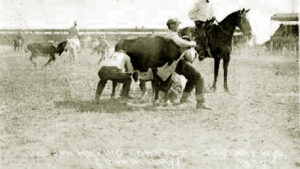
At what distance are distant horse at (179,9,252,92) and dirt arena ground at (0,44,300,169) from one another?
1628mm

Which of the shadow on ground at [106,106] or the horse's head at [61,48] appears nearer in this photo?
the shadow on ground at [106,106]

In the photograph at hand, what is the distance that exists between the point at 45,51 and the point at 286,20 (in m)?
22.4

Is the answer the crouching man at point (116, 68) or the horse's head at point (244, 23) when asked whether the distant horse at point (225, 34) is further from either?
the crouching man at point (116, 68)

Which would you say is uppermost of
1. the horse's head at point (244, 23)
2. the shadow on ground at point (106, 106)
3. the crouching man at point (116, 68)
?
the horse's head at point (244, 23)

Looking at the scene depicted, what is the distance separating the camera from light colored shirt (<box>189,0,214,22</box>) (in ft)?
42.5

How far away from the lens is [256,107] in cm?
943

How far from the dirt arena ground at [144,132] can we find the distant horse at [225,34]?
1628mm

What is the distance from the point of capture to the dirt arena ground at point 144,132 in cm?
523

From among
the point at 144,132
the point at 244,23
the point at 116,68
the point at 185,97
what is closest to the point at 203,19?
the point at 244,23

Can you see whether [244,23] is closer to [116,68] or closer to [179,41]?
[179,41]

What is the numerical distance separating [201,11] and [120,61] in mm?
5151

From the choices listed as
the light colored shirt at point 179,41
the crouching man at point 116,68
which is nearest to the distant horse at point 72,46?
the crouching man at point 116,68

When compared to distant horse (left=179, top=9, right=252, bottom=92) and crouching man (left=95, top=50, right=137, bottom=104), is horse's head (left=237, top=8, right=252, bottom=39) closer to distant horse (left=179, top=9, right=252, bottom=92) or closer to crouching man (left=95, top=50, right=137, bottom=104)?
distant horse (left=179, top=9, right=252, bottom=92)

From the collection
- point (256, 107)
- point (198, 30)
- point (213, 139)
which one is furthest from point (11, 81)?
point (213, 139)
